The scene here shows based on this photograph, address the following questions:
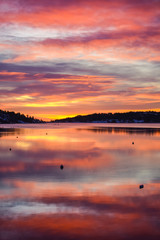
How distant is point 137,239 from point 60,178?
12.1 metres

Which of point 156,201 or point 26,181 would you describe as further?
point 26,181

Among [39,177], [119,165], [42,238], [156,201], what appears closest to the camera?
[42,238]

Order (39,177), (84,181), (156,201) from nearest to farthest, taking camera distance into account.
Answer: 1. (156,201)
2. (84,181)
3. (39,177)

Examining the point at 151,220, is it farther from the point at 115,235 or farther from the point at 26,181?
the point at 26,181

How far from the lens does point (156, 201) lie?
639 inches

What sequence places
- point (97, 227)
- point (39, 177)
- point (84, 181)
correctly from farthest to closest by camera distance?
1. point (39, 177)
2. point (84, 181)
3. point (97, 227)

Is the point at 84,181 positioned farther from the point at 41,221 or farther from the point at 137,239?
the point at 137,239

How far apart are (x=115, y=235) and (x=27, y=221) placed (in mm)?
4150

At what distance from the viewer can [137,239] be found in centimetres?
1163

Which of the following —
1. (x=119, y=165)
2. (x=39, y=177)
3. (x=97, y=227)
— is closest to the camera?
(x=97, y=227)

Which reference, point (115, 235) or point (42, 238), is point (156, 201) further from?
point (42, 238)

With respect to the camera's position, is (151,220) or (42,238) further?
(151,220)

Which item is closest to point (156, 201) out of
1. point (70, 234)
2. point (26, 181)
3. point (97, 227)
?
point (97, 227)

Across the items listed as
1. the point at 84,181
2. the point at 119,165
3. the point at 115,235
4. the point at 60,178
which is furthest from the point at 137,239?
the point at 119,165
